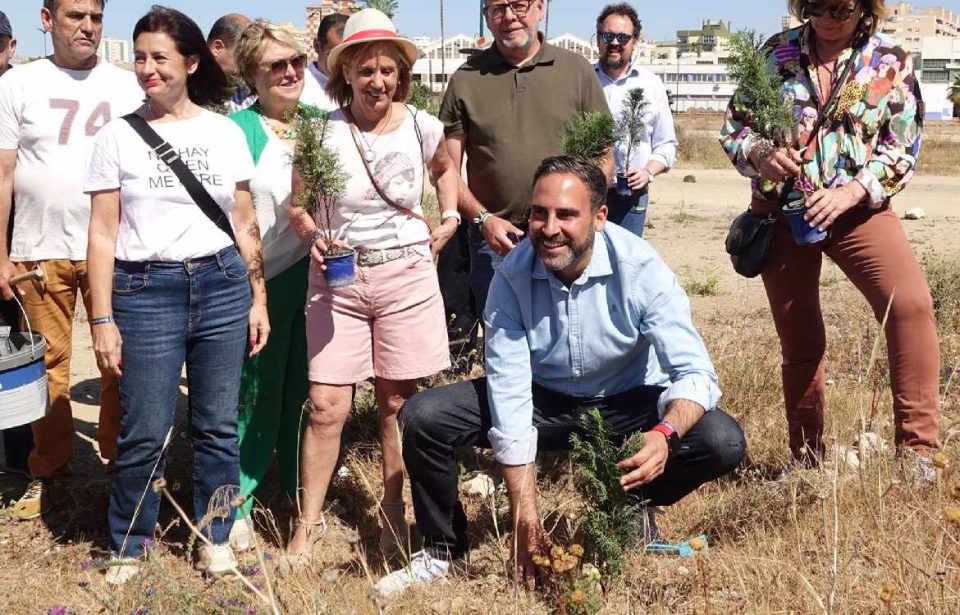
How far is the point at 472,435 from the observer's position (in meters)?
3.57

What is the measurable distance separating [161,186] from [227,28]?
7.86ft

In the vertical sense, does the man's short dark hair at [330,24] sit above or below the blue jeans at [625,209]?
above

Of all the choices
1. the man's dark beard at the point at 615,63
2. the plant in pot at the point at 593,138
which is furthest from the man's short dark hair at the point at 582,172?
the man's dark beard at the point at 615,63

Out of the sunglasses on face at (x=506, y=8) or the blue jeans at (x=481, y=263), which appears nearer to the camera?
the sunglasses on face at (x=506, y=8)

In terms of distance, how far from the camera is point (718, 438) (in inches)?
132

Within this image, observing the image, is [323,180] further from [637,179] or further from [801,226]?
[637,179]

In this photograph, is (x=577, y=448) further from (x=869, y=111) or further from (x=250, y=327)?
(x=869, y=111)

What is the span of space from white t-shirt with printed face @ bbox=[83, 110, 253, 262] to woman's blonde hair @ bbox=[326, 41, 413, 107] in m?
0.53

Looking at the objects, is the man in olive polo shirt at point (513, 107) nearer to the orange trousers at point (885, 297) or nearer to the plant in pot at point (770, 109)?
the plant in pot at point (770, 109)

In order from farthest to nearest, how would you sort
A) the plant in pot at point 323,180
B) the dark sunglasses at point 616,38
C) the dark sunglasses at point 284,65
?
the dark sunglasses at point 616,38 < the dark sunglasses at point 284,65 < the plant in pot at point 323,180

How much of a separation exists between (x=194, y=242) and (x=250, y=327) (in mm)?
460

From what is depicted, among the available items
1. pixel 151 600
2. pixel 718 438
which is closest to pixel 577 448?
pixel 718 438

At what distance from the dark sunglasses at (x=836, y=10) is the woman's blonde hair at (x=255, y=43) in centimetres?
203

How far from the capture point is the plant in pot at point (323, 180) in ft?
11.4
